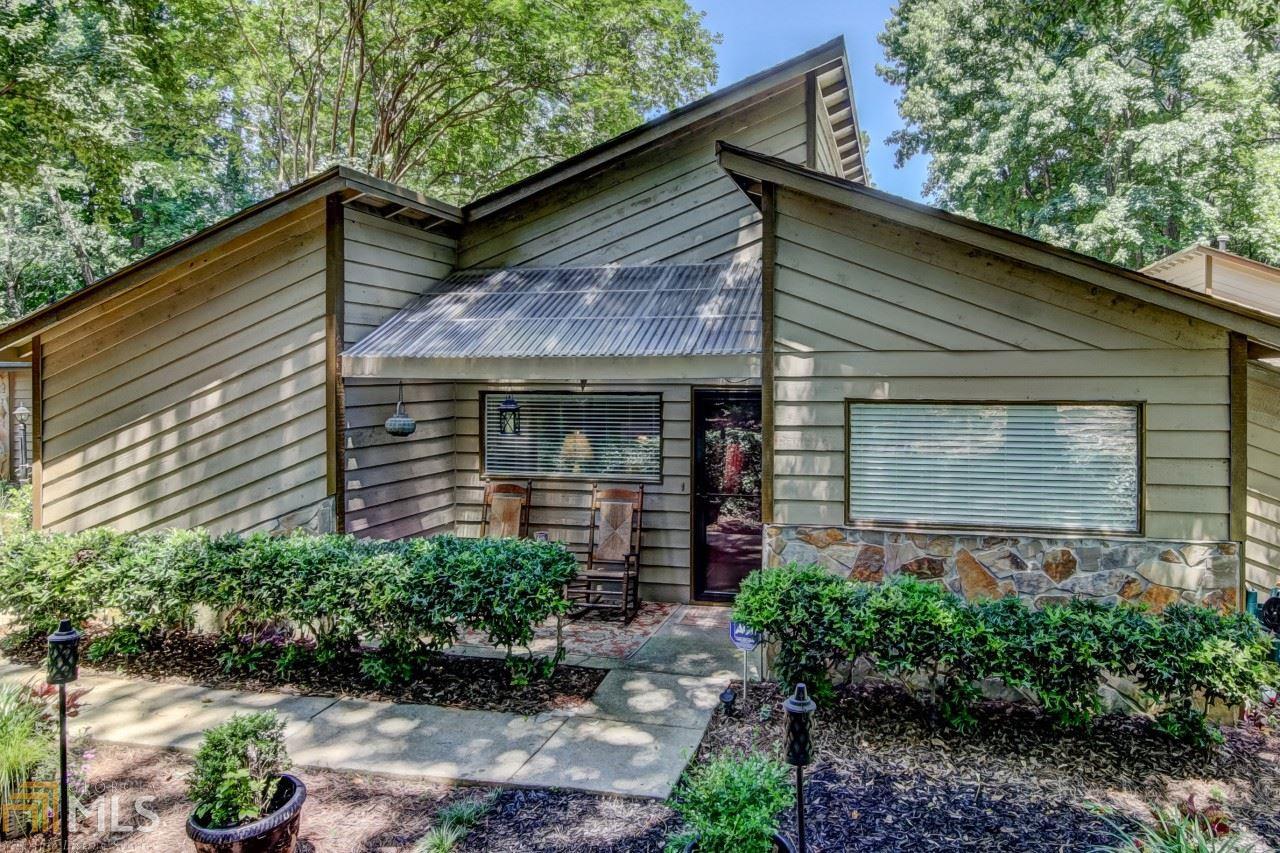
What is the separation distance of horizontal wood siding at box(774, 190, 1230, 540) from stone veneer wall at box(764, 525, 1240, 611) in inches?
5.3

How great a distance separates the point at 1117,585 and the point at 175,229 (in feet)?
74.4

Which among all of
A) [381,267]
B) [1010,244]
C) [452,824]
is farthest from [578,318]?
[452,824]

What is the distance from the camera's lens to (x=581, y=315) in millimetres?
6285

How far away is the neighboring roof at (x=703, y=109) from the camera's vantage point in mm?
6395

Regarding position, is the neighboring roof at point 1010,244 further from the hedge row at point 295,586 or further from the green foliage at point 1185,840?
the hedge row at point 295,586

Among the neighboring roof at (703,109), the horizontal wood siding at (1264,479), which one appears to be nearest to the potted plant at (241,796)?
the neighboring roof at (703,109)

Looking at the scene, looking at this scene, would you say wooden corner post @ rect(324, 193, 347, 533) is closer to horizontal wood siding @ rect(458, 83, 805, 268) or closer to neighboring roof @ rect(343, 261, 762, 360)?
neighboring roof @ rect(343, 261, 762, 360)

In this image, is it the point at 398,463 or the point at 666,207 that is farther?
the point at 666,207

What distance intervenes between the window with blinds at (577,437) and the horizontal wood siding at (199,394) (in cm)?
193

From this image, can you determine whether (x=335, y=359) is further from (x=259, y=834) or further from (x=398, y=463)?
(x=259, y=834)

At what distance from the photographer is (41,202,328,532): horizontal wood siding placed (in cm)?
606

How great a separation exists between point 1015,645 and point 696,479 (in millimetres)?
3464

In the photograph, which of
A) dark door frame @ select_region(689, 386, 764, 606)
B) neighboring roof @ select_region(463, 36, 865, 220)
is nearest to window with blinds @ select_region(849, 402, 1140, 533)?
dark door frame @ select_region(689, 386, 764, 606)

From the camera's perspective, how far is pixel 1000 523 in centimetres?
464
